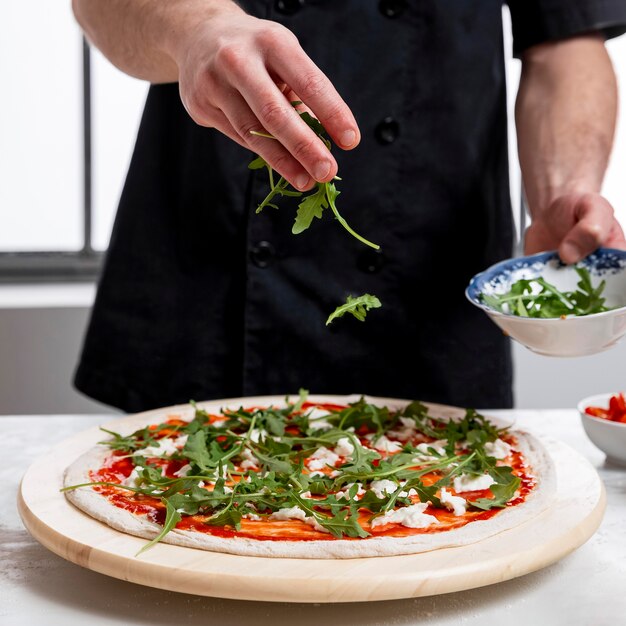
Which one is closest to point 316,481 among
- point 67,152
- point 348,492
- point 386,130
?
point 348,492

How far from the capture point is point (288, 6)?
1.72 metres

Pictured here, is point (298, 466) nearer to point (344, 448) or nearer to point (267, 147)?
point (344, 448)

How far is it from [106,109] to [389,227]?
2075 millimetres

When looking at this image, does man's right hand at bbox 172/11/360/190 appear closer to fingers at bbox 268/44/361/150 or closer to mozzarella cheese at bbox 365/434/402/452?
fingers at bbox 268/44/361/150

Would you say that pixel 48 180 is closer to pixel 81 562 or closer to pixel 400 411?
pixel 400 411

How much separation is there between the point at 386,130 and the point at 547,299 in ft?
1.75

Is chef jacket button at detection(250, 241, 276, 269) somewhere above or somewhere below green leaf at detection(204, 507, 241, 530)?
above

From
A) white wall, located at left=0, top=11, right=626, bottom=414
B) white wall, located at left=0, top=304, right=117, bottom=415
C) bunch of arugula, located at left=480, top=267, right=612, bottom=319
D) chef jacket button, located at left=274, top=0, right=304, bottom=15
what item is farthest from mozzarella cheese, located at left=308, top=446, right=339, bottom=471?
white wall, located at left=0, top=11, right=626, bottom=414

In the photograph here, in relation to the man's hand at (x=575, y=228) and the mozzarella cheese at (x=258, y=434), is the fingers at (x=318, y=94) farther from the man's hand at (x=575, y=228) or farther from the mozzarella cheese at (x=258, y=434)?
the man's hand at (x=575, y=228)

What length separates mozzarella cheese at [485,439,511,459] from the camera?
50.9 inches

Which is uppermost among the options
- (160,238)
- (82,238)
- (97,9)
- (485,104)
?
(97,9)

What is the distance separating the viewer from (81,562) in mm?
964

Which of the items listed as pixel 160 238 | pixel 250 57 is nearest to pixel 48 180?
pixel 160 238

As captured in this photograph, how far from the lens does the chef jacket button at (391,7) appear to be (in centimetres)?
176
